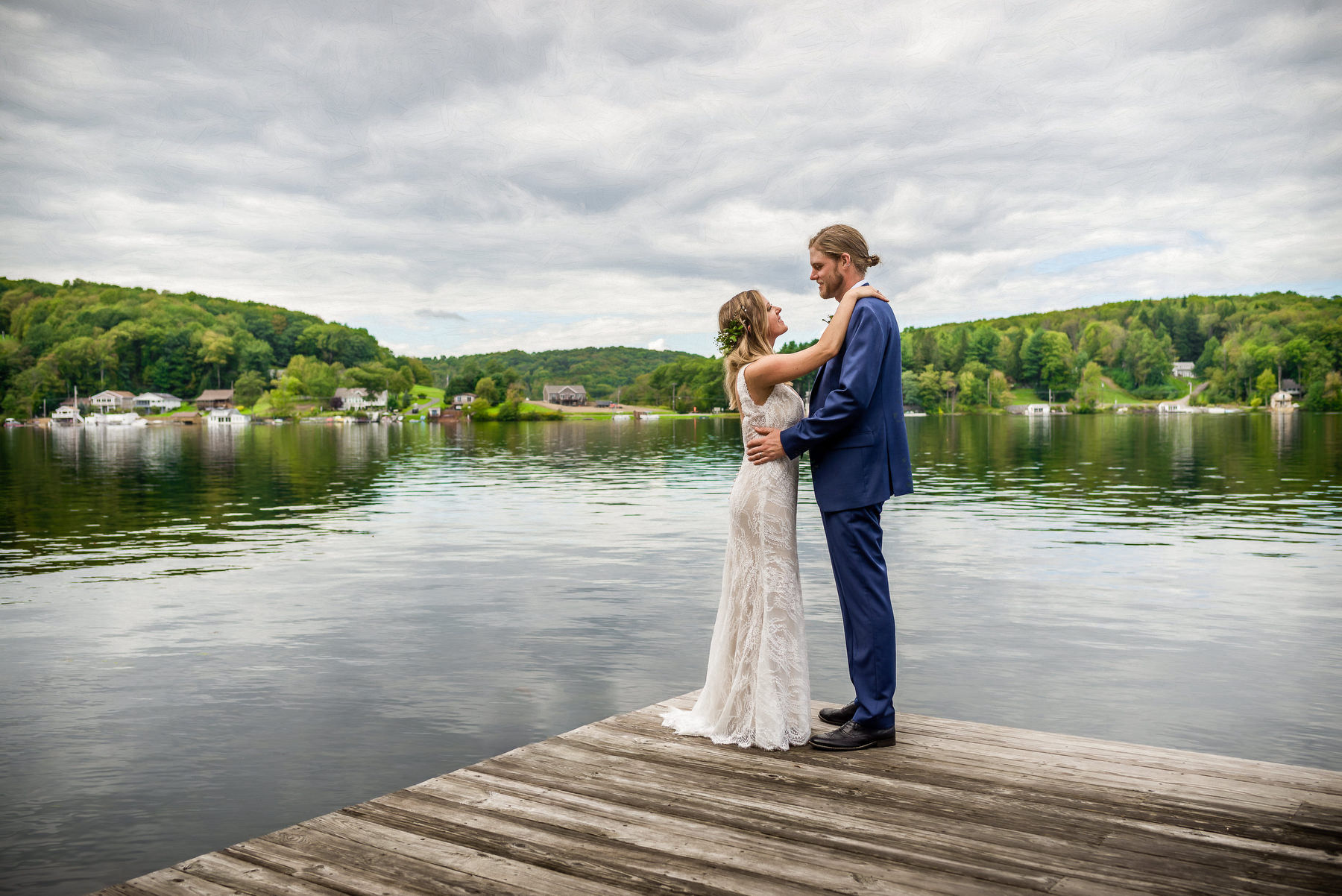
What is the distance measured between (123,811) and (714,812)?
518 cm

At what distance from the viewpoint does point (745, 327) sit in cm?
548

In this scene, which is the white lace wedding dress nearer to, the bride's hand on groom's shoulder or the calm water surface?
the bride's hand on groom's shoulder

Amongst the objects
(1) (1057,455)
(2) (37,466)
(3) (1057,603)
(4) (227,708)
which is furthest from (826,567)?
(2) (37,466)

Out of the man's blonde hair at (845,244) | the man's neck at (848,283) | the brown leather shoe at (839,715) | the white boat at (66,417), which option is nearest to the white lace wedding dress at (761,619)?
the brown leather shoe at (839,715)

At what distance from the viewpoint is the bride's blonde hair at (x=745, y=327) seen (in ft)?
17.9

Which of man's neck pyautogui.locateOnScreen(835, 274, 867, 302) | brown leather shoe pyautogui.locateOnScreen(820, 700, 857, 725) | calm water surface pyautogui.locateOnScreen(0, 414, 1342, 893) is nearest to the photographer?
man's neck pyautogui.locateOnScreen(835, 274, 867, 302)

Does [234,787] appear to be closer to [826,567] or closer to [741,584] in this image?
[741,584]

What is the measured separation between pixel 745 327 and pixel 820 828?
2768mm

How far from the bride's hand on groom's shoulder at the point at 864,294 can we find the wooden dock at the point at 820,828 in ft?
8.25

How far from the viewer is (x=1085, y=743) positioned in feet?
17.6

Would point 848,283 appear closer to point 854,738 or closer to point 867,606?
point 867,606

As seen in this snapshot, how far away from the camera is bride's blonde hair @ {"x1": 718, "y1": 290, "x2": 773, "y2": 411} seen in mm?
5457

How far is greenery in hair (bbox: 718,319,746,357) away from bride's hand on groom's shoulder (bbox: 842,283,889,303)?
631 millimetres

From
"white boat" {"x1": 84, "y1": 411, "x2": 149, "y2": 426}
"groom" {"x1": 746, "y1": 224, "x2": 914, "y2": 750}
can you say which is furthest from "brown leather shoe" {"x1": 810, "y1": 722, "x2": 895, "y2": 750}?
"white boat" {"x1": 84, "y1": 411, "x2": 149, "y2": 426}
